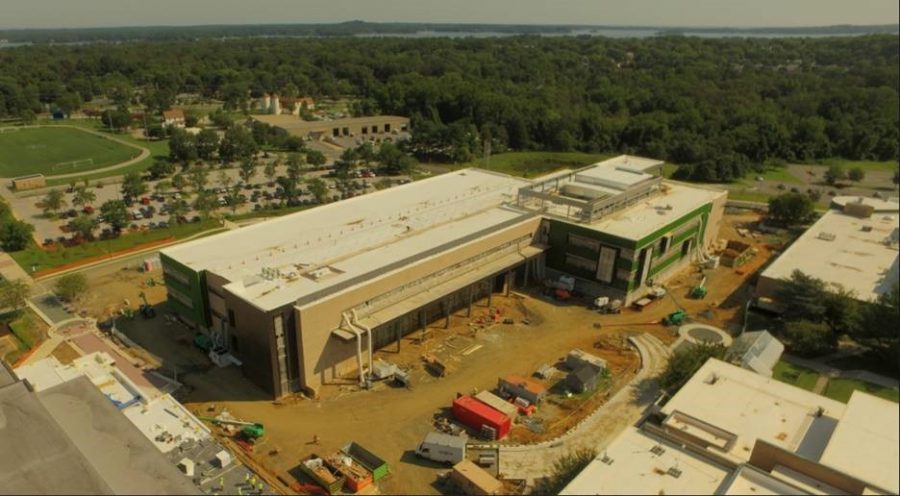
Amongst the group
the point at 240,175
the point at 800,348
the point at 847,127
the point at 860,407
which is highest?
the point at 847,127

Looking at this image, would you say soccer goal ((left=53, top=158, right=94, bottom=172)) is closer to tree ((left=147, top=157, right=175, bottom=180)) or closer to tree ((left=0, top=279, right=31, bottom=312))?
tree ((left=147, top=157, right=175, bottom=180))

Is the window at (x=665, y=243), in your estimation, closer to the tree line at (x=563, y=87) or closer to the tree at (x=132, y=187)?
the tree line at (x=563, y=87)

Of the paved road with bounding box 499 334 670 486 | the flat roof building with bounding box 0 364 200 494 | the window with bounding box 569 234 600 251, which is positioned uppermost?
the flat roof building with bounding box 0 364 200 494

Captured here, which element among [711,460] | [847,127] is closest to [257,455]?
[711,460]

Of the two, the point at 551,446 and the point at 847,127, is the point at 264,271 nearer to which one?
the point at 551,446

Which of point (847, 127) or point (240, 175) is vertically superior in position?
point (847, 127)

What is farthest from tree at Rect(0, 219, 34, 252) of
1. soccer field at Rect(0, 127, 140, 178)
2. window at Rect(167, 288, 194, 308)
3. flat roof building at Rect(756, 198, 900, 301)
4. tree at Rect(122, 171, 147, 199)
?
flat roof building at Rect(756, 198, 900, 301)
